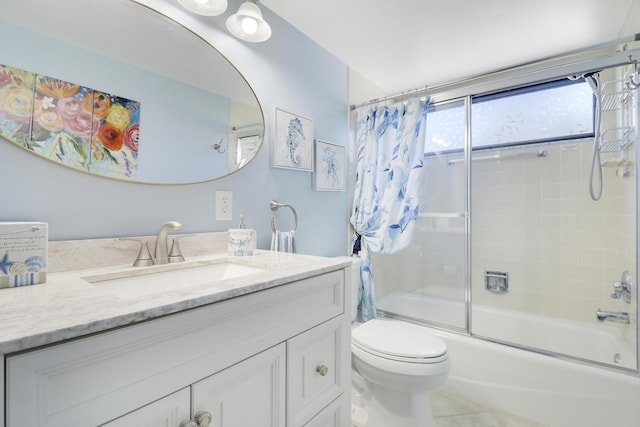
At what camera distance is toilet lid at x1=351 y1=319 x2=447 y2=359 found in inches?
53.6

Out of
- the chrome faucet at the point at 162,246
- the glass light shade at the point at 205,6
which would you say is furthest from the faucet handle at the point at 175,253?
the glass light shade at the point at 205,6

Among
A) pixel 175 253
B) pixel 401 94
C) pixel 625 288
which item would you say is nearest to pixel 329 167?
pixel 401 94

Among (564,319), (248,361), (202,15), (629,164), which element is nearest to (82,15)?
(202,15)

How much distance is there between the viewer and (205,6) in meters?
1.21

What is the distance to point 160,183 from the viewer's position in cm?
116

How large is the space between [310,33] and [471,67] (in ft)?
4.15

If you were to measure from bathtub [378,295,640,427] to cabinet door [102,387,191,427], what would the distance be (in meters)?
1.81

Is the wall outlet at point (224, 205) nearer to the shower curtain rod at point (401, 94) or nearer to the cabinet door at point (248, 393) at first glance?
the cabinet door at point (248, 393)

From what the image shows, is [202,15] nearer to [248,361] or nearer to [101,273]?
[101,273]

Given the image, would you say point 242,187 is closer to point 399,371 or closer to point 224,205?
point 224,205

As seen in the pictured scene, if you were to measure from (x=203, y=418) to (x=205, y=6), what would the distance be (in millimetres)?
1410

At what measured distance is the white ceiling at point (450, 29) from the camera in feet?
5.22

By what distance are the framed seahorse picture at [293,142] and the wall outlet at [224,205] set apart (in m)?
0.35

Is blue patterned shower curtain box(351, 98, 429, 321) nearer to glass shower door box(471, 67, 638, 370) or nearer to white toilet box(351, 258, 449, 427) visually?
white toilet box(351, 258, 449, 427)
